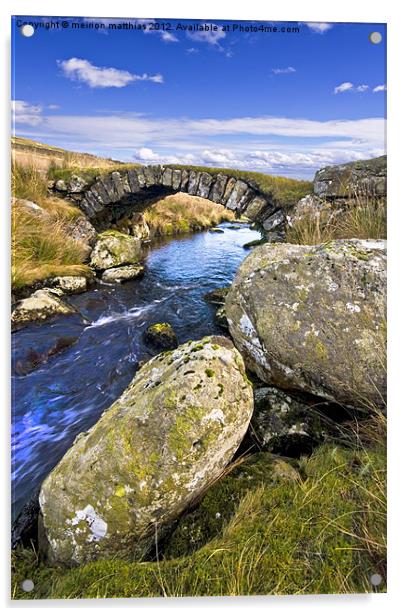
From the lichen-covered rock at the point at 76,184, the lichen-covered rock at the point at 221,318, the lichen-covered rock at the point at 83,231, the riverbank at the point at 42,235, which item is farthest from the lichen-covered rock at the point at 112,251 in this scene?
the lichen-covered rock at the point at 221,318

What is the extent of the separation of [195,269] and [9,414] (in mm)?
6929

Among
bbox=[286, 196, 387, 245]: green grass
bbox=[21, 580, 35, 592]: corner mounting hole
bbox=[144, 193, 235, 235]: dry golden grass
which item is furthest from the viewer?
bbox=[144, 193, 235, 235]: dry golden grass

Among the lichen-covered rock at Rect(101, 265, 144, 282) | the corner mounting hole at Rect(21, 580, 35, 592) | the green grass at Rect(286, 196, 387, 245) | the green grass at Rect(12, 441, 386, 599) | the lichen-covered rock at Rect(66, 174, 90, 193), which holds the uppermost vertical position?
the lichen-covered rock at Rect(66, 174, 90, 193)

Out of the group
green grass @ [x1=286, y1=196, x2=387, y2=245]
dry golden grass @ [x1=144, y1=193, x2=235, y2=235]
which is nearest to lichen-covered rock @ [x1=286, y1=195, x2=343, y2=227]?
green grass @ [x1=286, y1=196, x2=387, y2=245]

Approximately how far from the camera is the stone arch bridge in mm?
6672

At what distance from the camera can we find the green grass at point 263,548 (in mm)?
1721

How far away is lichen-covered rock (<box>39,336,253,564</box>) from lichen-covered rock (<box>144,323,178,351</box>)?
3081mm

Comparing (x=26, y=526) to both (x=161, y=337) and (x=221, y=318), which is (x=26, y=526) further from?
(x=221, y=318)

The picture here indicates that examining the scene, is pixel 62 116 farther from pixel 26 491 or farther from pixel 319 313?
pixel 26 491

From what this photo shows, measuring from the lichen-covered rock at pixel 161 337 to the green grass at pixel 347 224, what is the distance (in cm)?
234

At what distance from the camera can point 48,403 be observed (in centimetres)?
338

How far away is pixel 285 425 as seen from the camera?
271 centimetres

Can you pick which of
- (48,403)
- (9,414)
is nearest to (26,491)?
(9,414)

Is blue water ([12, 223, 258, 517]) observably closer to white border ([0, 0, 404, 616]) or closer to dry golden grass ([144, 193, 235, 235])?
white border ([0, 0, 404, 616])
